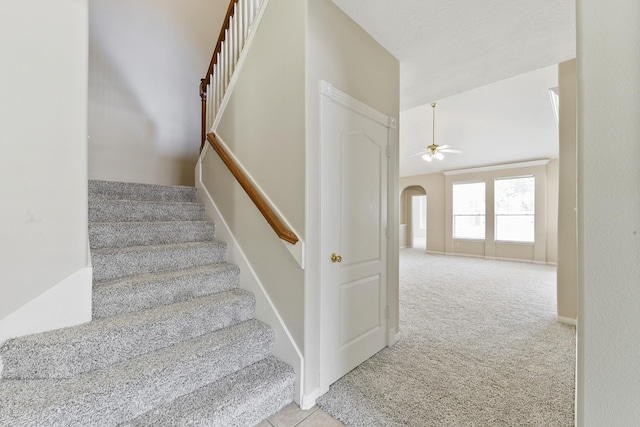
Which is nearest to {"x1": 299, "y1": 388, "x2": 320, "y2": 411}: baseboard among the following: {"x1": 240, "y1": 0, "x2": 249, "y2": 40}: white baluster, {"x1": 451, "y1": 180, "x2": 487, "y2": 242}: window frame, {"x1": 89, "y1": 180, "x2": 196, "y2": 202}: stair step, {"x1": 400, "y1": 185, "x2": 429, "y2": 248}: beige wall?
{"x1": 89, "y1": 180, "x2": 196, "y2": 202}: stair step

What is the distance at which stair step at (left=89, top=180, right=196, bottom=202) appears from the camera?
2539 mm

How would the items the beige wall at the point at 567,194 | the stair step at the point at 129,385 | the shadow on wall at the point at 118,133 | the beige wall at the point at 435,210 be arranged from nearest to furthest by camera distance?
the stair step at the point at 129,385 < the beige wall at the point at 567,194 < the shadow on wall at the point at 118,133 < the beige wall at the point at 435,210

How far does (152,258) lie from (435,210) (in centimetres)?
831

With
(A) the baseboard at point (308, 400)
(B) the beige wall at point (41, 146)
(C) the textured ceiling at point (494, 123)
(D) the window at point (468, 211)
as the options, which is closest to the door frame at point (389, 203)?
(A) the baseboard at point (308, 400)

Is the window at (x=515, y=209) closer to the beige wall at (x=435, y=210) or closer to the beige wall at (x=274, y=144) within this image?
the beige wall at (x=435, y=210)

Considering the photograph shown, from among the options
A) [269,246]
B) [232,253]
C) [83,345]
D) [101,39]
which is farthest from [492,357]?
[101,39]

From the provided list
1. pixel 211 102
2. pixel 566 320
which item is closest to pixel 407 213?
pixel 566 320

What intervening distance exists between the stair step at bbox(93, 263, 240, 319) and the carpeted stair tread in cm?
41

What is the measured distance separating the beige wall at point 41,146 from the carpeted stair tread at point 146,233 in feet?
1.81

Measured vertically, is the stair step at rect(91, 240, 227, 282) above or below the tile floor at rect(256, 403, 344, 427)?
above

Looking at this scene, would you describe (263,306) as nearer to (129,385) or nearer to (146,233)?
(129,385)

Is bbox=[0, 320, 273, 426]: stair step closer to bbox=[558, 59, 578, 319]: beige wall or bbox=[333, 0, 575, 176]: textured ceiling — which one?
bbox=[333, 0, 575, 176]: textured ceiling

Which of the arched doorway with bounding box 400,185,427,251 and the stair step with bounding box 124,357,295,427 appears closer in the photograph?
the stair step with bounding box 124,357,295,427

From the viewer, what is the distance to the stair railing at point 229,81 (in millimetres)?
1812
